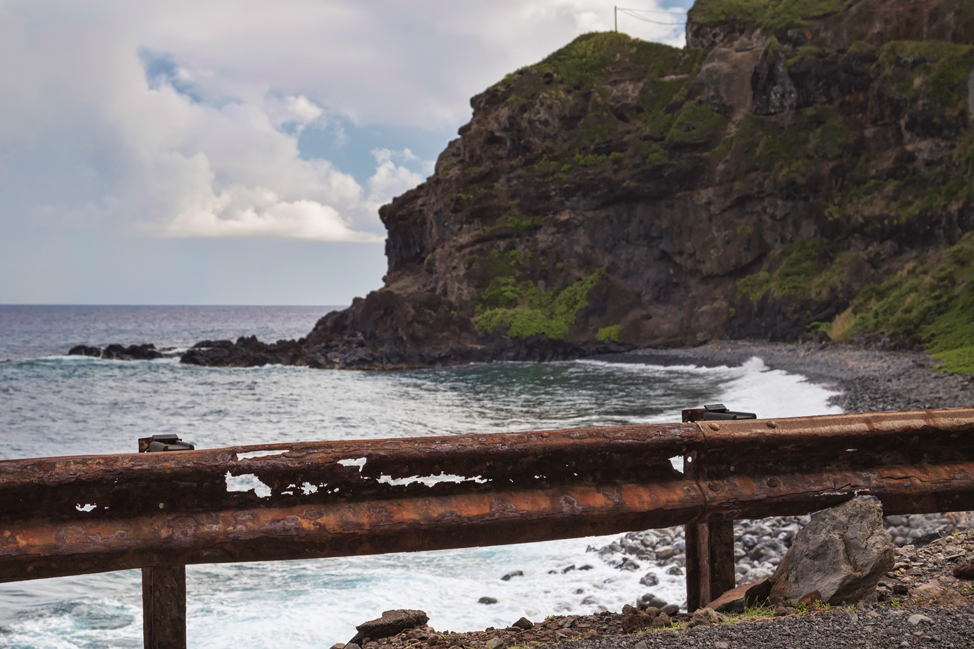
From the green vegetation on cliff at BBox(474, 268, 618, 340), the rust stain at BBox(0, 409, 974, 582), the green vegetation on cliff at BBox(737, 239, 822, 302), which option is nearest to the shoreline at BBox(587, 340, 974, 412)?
the green vegetation on cliff at BBox(737, 239, 822, 302)

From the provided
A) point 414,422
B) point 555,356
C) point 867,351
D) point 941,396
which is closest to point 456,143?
point 555,356

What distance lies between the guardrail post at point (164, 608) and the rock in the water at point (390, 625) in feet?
3.60

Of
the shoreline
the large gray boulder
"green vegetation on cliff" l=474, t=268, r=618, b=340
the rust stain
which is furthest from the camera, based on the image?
"green vegetation on cliff" l=474, t=268, r=618, b=340

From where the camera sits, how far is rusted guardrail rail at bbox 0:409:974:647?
238 centimetres

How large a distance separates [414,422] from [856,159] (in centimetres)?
3836

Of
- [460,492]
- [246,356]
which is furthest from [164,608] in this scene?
[246,356]

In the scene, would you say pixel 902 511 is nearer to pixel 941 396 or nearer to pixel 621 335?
pixel 941 396

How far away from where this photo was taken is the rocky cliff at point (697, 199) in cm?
4200

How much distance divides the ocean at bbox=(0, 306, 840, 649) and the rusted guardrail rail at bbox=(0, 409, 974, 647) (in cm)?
339

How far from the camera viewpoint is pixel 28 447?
60.9 feet

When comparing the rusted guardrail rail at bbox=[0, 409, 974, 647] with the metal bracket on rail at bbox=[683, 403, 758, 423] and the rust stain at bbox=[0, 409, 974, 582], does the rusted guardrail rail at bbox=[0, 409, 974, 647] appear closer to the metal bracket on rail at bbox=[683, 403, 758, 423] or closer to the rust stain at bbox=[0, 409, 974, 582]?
the rust stain at bbox=[0, 409, 974, 582]

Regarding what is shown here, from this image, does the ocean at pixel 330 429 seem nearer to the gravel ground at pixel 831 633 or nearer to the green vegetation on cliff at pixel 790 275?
the gravel ground at pixel 831 633

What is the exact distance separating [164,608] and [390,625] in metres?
1.28

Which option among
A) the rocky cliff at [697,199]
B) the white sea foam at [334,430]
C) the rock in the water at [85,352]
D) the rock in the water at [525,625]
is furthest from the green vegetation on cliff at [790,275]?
the rock in the water at [85,352]
